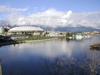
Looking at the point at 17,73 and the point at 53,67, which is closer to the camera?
the point at 17,73

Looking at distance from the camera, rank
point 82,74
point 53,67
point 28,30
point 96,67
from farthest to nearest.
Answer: point 28,30, point 53,67, point 96,67, point 82,74

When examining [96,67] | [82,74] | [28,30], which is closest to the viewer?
[82,74]

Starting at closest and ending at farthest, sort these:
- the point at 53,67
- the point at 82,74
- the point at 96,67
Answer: the point at 82,74, the point at 96,67, the point at 53,67

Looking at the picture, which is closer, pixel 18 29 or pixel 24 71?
pixel 24 71

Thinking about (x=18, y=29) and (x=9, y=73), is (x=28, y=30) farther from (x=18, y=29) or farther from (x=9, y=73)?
(x=9, y=73)

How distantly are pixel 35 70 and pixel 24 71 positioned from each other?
3.38 ft

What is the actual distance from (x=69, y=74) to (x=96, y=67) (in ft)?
10.2

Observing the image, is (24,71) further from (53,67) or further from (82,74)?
(82,74)

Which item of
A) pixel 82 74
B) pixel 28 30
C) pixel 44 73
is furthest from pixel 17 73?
pixel 28 30

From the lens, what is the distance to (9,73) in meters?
21.1

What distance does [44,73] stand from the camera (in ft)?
68.0

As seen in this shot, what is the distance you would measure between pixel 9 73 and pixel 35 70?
244 centimetres

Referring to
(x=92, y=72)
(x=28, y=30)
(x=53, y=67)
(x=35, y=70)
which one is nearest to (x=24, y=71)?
(x=35, y=70)

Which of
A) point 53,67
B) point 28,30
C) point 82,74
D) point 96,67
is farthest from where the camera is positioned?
point 28,30
